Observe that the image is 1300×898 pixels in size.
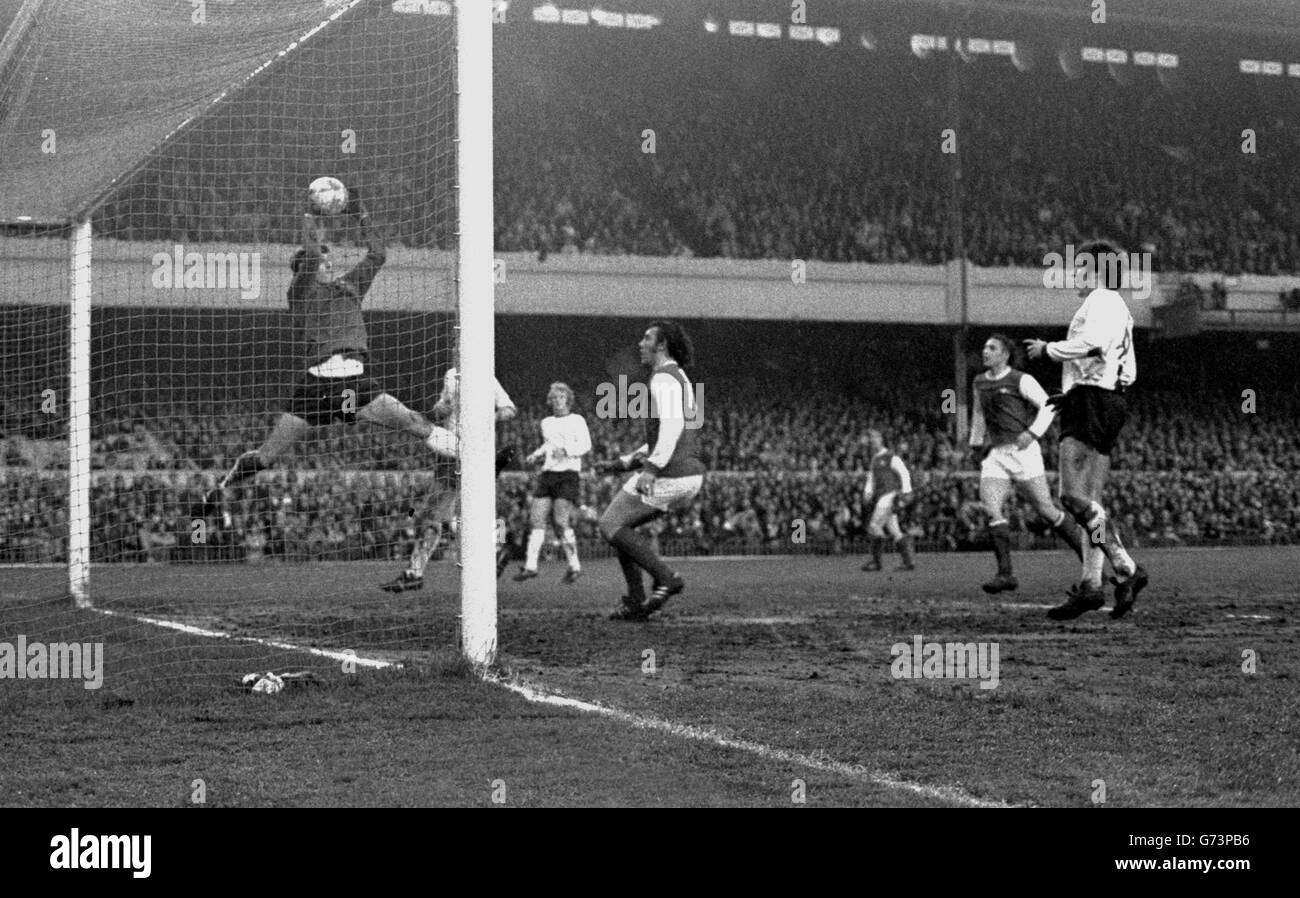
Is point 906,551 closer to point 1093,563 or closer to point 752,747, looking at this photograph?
point 1093,563

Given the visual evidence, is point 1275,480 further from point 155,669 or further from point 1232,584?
point 155,669

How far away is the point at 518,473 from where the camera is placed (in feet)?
89.5

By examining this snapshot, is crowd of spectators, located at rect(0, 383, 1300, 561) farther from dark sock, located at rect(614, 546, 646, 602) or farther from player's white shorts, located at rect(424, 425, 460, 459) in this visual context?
player's white shorts, located at rect(424, 425, 460, 459)

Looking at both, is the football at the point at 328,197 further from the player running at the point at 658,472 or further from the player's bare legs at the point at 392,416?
the player running at the point at 658,472

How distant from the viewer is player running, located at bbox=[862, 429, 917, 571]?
63.4 feet

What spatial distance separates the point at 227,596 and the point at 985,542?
1876 cm

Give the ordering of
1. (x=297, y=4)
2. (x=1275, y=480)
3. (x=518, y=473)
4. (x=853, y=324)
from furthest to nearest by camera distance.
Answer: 1. (x=853, y=324)
2. (x=1275, y=480)
3. (x=518, y=473)
4. (x=297, y=4)

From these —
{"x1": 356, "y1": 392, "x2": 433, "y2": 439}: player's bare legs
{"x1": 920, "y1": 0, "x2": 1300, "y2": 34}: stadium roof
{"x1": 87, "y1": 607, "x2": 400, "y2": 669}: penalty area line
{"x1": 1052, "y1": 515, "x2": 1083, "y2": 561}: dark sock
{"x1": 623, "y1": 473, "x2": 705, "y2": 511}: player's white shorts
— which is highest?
{"x1": 920, "y1": 0, "x2": 1300, "y2": 34}: stadium roof

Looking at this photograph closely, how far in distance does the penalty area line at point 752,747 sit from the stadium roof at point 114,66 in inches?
157

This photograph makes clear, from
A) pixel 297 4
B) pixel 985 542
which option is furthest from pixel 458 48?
pixel 985 542

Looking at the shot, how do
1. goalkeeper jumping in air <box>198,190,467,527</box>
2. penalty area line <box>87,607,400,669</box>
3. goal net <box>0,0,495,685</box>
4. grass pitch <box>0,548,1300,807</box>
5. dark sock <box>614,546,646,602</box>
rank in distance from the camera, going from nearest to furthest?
1. grass pitch <box>0,548,1300,807</box>
2. penalty area line <box>87,607,400,669</box>
3. goal net <box>0,0,495,685</box>
4. goalkeeper jumping in air <box>198,190,467,527</box>
5. dark sock <box>614,546,646,602</box>

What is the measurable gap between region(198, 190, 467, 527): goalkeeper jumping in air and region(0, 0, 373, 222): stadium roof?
1.29 metres

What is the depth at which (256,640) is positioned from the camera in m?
8.05

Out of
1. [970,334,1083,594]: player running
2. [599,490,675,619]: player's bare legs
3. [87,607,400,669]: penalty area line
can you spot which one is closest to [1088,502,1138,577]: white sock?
[970,334,1083,594]: player running
